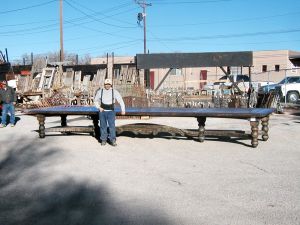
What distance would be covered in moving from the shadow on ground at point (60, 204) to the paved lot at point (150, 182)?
1 cm

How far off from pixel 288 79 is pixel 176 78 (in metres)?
22.2

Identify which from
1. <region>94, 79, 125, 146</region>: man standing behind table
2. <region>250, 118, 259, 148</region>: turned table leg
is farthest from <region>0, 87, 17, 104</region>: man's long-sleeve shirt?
<region>250, 118, 259, 148</region>: turned table leg

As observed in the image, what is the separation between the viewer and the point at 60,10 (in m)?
35.8

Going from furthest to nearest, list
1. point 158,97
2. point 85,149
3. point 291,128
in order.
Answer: point 158,97
point 291,128
point 85,149

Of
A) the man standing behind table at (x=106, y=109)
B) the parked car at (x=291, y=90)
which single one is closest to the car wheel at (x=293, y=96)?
the parked car at (x=291, y=90)

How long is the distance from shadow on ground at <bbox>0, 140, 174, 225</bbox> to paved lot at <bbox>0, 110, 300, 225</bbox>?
1cm

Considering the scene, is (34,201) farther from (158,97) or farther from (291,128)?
(158,97)

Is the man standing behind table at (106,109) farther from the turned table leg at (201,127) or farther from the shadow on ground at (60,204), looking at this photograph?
the shadow on ground at (60,204)

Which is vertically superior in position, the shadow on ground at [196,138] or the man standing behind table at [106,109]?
the man standing behind table at [106,109]

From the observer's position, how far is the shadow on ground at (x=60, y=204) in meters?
5.15

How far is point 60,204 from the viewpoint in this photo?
5.79 metres

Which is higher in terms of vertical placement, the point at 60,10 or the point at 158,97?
the point at 60,10

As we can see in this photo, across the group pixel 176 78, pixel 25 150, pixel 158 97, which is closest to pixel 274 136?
pixel 25 150

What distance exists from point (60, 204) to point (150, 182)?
5.46ft
